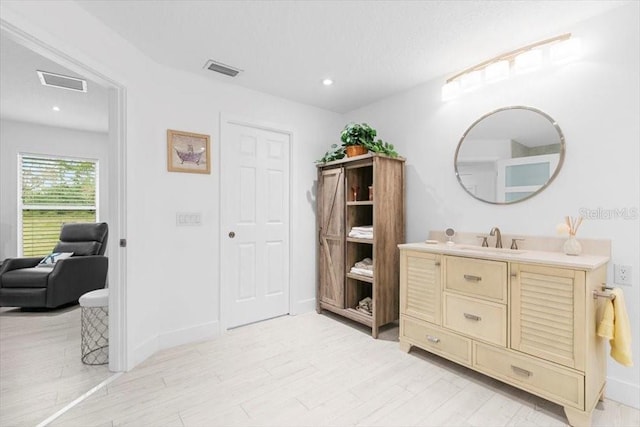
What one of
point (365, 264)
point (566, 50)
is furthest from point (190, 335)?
point (566, 50)

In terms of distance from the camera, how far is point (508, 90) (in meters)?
2.39

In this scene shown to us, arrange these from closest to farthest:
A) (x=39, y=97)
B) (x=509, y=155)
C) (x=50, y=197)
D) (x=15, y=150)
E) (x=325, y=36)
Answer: (x=325, y=36), (x=509, y=155), (x=39, y=97), (x=15, y=150), (x=50, y=197)

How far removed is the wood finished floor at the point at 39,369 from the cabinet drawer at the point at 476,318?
8.27 feet

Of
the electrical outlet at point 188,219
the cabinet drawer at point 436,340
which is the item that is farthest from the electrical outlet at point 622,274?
the electrical outlet at point 188,219

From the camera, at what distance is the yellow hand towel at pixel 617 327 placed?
1.63 metres

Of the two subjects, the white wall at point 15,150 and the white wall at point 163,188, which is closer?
the white wall at point 163,188

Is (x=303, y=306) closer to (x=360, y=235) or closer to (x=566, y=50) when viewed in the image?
(x=360, y=235)

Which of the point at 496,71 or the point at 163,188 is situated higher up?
the point at 496,71

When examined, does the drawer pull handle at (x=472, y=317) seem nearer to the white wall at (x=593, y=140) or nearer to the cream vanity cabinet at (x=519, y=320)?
the cream vanity cabinet at (x=519, y=320)

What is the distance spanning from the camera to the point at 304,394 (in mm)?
1948

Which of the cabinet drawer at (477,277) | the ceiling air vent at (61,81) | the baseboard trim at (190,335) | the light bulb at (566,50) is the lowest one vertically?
the baseboard trim at (190,335)

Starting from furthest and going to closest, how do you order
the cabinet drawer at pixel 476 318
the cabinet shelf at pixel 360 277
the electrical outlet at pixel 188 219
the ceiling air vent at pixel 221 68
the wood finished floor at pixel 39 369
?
the cabinet shelf at pixel 360 277
the electrical outlet at pixel 188 219
the ceiling air vent at pixel 221 68
the cabinet drawer at pixel 476 318
the wood finished floor at pixel 39 369

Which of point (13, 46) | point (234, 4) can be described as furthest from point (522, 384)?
point (13, 46)

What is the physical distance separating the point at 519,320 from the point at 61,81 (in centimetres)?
445
